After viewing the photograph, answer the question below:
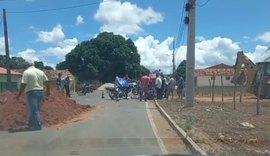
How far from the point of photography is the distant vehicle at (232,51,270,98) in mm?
37594

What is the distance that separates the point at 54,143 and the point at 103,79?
8230 centimetres

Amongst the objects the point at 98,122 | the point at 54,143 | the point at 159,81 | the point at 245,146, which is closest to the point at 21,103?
the point at 98,122

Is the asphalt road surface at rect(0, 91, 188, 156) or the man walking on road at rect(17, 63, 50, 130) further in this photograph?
the man walking on road at rect(17, 63, 50, 130)

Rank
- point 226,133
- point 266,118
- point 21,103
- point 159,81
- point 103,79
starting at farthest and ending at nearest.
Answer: point 103,79 → point 159,81 → point 266,118 → point 21,103 → point 226,133

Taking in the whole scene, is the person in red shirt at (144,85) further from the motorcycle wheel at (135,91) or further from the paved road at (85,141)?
the paved road at (85,141)

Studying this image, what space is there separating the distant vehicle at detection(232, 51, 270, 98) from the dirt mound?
62.3ft

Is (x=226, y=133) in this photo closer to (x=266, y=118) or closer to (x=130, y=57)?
(x=266, y=118)

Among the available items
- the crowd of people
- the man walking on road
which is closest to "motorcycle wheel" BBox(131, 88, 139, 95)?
the crowd of people

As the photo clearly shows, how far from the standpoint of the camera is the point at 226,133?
14.9 m

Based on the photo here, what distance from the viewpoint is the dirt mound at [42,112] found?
16.0m

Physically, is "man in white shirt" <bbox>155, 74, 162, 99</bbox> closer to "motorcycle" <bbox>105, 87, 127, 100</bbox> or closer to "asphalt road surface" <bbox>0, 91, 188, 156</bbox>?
"motorcycle" <bbox>105, 87, 127, 100</bbox>

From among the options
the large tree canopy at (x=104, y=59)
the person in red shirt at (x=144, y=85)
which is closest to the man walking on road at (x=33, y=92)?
the person in red shirt at (x=144, y=85)

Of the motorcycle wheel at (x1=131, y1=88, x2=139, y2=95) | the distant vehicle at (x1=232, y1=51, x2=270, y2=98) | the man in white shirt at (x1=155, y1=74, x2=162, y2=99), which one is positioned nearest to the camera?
the man in white shirt at (x1=155, y1=74, x2=162, y2=99)

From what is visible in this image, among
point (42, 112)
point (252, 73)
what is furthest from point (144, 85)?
point (42, 112)
